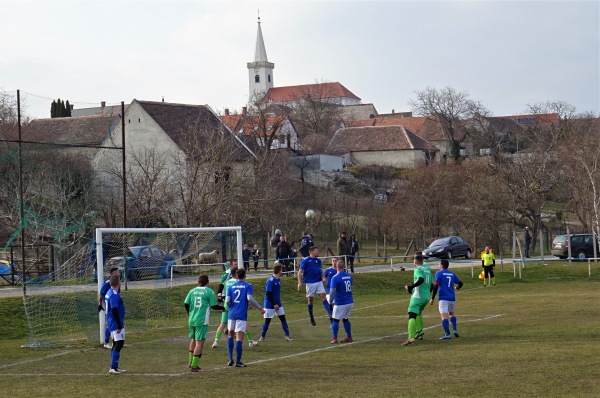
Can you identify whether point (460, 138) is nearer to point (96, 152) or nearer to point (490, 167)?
point (490, 167)

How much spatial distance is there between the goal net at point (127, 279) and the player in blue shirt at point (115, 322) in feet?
16.8

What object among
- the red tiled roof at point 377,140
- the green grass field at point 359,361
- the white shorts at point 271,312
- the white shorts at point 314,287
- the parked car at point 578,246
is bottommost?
the green grass field at point 359,361

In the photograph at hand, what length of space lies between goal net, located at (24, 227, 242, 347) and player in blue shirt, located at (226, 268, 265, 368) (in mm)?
5850

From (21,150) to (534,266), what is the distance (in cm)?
2781

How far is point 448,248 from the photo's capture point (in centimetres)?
5122

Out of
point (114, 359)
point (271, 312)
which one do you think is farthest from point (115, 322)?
point (271, 312)

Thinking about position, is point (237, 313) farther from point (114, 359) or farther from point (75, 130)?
point (75, 130)

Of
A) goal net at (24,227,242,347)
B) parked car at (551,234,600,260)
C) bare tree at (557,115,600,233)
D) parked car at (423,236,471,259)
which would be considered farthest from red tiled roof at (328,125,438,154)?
goal net at (24,227,242,347)

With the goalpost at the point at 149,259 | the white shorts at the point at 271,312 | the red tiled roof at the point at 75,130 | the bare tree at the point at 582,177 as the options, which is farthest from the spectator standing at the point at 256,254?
the bare tree at the point at 582,177

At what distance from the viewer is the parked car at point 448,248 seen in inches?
1998

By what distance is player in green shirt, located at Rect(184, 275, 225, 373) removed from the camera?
660 inches

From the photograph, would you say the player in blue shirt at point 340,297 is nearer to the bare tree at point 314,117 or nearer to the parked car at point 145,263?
the parked car at point 145,263

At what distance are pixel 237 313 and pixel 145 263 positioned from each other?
13.3m

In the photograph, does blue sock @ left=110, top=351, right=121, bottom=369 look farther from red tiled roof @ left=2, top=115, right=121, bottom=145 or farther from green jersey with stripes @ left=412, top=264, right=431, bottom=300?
red tiled roof @ left=2, top=115, right=121, bottom=145
